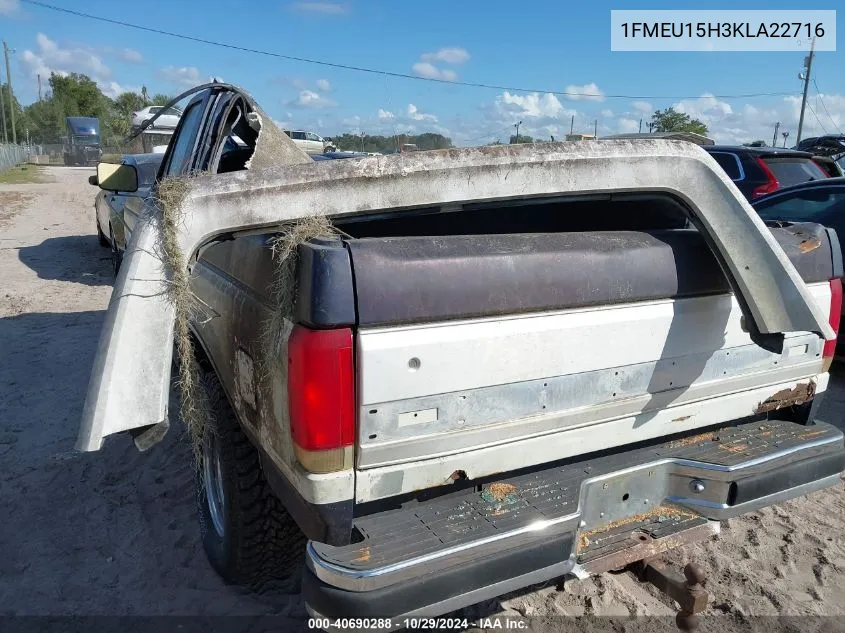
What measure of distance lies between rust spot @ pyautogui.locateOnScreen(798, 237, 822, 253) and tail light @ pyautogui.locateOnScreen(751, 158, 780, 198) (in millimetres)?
6357

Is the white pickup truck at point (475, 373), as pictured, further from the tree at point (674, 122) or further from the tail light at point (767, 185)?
the tree at point (674, 122)

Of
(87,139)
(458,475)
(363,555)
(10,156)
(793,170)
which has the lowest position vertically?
(363,555)

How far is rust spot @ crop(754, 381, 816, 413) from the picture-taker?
8.75 feet

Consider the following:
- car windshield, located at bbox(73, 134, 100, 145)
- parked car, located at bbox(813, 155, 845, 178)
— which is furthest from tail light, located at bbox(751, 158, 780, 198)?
car windshield, located at bbox(73, 134, 100, 145)

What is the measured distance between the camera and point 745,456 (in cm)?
241

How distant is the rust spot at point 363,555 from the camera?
5.89 feet

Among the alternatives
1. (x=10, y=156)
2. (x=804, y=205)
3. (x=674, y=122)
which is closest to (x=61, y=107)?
(x=10, y=156)

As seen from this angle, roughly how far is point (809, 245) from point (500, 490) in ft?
5.37

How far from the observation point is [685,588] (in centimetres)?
208

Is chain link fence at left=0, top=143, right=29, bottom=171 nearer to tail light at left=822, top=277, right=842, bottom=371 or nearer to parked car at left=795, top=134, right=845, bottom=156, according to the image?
parked car at left=795, top=134, right=845, bottom=156

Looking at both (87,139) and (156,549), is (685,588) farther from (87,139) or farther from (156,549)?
(87,139)

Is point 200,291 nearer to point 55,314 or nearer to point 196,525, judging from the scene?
point 196,525

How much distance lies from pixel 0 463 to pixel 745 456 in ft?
13.0

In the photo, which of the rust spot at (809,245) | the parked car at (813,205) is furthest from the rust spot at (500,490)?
the parked car at (813,205)
